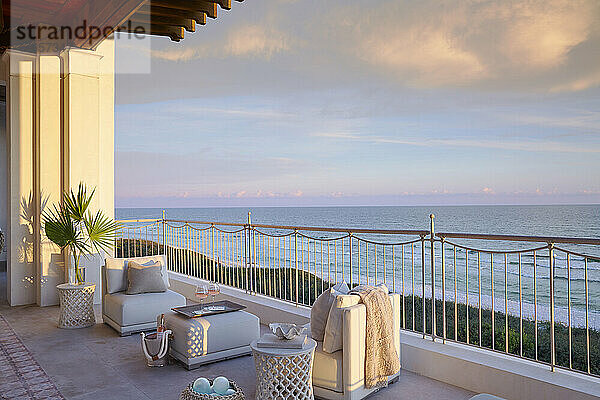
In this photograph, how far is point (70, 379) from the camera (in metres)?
3.72

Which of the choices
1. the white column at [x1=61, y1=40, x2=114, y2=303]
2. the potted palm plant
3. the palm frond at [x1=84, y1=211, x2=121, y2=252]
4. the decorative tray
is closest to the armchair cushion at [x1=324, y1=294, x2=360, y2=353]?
the decorative tray

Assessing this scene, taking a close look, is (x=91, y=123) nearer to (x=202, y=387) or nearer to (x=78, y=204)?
(x=78, y=204)

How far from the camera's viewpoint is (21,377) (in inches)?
148

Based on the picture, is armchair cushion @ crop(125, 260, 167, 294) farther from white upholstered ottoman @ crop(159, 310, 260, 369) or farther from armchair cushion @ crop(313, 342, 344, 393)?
armchair cushion @ crop(313, 342, 344, 393)

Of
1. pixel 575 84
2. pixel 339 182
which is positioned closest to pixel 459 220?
pixel 339 182

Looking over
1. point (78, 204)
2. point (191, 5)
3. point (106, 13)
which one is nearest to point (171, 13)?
point (191, 5)

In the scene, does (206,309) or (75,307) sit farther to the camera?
(75,307)

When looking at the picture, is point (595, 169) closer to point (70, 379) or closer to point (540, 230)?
point (540, 230)

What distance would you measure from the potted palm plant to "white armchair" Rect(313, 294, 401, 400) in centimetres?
364

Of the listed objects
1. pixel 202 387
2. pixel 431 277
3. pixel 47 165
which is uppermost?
pixel 47 165

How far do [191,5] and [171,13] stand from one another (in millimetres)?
373

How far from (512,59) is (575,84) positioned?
3.04m

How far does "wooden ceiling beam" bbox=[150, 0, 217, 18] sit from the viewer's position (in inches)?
173

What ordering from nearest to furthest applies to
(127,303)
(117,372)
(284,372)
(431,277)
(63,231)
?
(284,372), (117,372), (431,277), (127,303), (63,231)
